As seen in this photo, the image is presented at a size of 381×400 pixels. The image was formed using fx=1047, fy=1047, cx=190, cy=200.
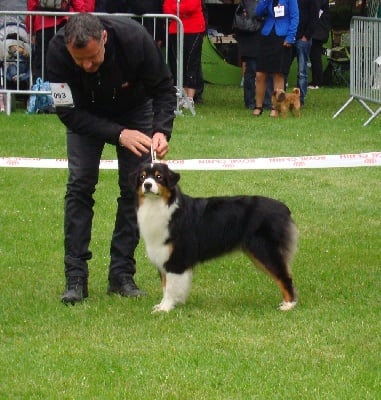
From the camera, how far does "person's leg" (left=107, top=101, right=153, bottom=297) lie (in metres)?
6.82

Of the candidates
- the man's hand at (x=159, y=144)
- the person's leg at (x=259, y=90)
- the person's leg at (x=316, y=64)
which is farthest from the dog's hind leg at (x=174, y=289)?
the person's leg at (x=316, y=64)

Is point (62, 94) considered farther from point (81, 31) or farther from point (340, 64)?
point (340, 64)

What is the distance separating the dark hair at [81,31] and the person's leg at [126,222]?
0.88 meters

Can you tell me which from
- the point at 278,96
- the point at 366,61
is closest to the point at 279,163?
the point at 366,61

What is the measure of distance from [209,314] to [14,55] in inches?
384

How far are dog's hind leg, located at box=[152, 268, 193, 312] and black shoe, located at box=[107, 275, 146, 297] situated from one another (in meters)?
0.43

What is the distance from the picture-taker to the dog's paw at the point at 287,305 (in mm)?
6594

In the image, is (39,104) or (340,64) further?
(340,64)

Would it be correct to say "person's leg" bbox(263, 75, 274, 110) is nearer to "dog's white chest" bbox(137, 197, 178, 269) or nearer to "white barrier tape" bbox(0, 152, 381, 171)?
"white barrier tape" bbox(0, 152, 381, 171)

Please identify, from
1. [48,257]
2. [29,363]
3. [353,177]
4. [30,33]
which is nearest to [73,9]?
[30,33]

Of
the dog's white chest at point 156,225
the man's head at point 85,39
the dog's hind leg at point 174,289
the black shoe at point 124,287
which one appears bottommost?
the black shoe at point 124,287

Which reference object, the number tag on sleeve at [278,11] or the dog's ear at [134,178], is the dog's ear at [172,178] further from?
the number tag on sleeve at [278,11]

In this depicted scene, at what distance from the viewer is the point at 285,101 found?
1557 centimetres

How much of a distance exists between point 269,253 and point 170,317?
76 cm
